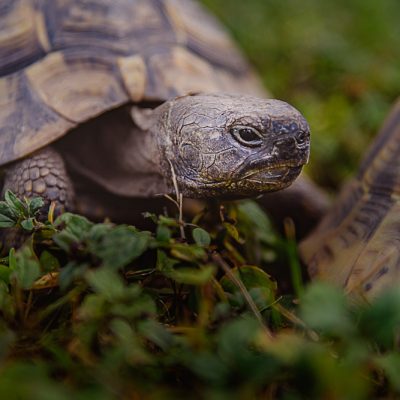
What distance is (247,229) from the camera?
2281 millimetres

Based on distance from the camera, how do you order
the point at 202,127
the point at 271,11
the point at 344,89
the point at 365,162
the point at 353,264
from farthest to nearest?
the point at 271,11 → the point at 344,89 → the point at 365,162 → the point at 353,264 → the point at 202,127

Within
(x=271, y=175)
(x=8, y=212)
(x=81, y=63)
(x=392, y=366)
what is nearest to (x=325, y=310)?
(x=392, y=366)

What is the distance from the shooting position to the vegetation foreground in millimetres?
1230

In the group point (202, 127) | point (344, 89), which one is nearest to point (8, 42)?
point (202, 127)

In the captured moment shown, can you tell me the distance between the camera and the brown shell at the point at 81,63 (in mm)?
2203

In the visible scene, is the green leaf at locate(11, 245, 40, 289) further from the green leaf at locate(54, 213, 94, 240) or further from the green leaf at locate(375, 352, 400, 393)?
the green leaf at locate(375, 352, 400, 393)

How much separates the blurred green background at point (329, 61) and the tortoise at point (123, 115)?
103 centimetres

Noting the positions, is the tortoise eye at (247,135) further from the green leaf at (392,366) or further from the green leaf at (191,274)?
the green leaf at (392,366)

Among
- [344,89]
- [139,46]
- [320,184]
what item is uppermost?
[139,46]

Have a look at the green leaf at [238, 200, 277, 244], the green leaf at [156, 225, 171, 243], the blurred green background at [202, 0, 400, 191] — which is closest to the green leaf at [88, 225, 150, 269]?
the green leaf at [156, 225, 171, 243]

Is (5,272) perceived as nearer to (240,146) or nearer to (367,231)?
(240,146)

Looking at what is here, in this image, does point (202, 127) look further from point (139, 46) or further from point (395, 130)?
point (395, 130)

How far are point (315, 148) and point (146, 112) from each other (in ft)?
4.11

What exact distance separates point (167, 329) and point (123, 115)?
1153 mm
